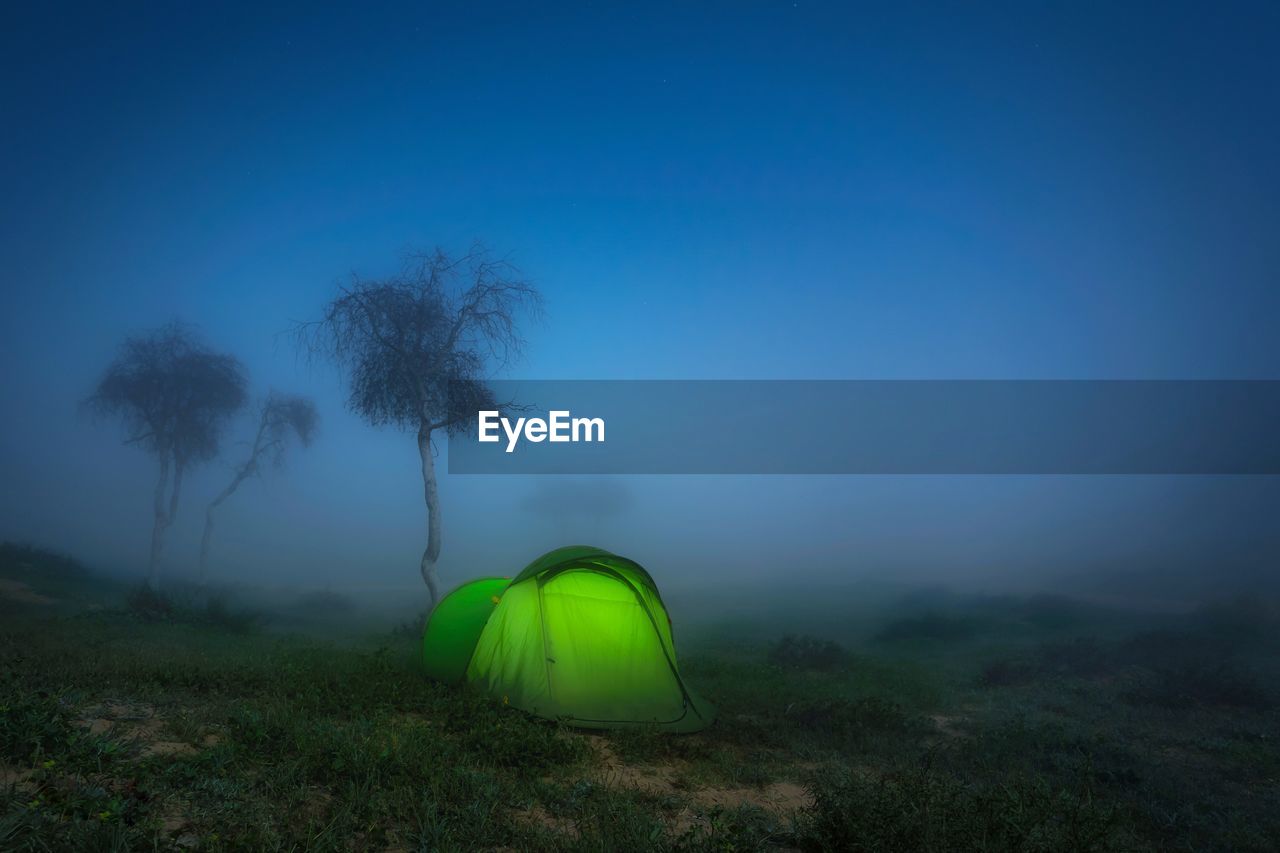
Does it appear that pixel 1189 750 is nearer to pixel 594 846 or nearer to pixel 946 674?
pixel 946 674

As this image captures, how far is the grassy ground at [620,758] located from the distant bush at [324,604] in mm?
12531

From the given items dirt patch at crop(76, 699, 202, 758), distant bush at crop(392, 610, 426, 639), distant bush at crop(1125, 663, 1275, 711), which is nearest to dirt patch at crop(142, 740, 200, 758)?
dirt patch at crop(76, 699, 202, 758)

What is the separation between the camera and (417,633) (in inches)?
803

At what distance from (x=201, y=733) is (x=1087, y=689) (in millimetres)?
16499

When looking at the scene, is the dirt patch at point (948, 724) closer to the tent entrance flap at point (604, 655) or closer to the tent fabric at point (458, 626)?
the tent entrance flap at point (604, 655)

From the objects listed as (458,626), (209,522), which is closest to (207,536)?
(209,522)

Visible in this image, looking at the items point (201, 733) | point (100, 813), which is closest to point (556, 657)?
point (201, 733)

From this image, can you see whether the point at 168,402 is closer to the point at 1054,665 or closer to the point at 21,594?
the point at 21,594

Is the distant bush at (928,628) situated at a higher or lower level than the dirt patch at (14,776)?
lower

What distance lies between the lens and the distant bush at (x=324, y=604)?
2898 centimetres

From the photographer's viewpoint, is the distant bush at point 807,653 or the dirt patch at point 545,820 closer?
the dirt patch at point 545,820

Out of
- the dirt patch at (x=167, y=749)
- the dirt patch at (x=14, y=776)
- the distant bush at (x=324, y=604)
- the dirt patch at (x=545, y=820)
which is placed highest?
the dirt patch at (x=14, y=776)

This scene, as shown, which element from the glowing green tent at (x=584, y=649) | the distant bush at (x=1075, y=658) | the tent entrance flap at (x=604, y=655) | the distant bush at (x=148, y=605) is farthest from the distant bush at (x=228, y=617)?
the distant bush at (x=1075, y=658)

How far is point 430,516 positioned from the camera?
21.5m
